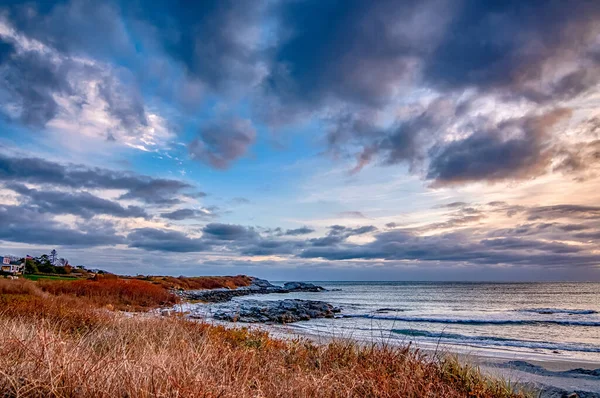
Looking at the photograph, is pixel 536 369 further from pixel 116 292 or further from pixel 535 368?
pixel 116 292

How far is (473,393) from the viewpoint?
5.89m

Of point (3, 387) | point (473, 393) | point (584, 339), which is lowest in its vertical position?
point (584, 339)

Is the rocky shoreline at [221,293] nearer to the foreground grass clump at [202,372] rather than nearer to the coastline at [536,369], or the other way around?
the coastline at [536,369]

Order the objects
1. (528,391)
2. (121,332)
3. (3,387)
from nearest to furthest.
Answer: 1. (3,387)
2. (528,391)
3. (121,332)

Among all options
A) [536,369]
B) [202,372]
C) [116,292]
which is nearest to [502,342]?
[536,369]

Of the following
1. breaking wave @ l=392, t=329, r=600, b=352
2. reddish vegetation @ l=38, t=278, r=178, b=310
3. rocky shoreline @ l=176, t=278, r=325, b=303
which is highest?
reddish vegetation @ l=38, t=278, r=178, b=310

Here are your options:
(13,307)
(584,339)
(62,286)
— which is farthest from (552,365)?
(62,286)

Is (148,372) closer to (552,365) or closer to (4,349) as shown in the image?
(4,349)

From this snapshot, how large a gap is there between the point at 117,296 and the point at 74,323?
15222 millimetres

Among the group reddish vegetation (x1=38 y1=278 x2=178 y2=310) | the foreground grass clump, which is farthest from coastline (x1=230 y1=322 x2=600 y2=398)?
A: reddish vegetation (x1=38 y1=278 x2=178 y2=310)

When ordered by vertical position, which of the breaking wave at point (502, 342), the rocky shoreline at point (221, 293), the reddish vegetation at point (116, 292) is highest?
the reddish vegetation at point (116, 292)

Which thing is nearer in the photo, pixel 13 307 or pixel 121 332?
pixel 121 332

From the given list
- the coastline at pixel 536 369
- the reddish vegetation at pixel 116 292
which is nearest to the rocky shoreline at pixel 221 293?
the reddish vegetation at pixel 116 292

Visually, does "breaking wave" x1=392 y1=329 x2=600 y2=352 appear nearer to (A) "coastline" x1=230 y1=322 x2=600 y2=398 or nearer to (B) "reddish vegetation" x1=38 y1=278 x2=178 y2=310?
(A) "coastline" x1=230 y1=322 x2=600 y2=398
